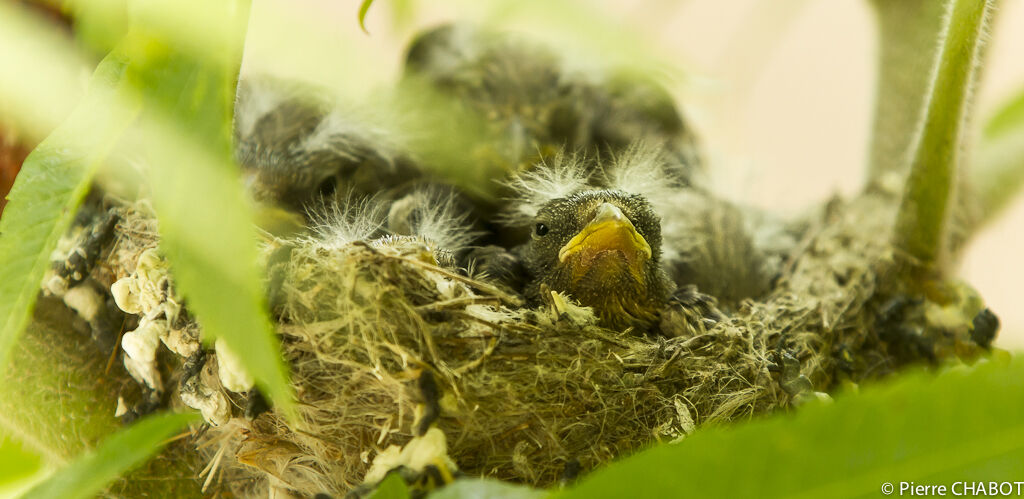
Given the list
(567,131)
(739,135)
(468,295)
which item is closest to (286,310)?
(468,295)

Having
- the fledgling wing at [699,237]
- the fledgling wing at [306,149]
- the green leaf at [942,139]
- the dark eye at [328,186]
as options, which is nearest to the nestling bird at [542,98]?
the fledgling wing at [699,237]

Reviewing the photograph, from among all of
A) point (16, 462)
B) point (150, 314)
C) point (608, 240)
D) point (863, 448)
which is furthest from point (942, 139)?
point (16, 462)

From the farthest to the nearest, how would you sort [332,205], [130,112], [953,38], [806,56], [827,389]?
[806,56]
[332,205]
[827,389]
[953,38]
[130,112]

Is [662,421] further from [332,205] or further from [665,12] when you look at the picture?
[665,12]

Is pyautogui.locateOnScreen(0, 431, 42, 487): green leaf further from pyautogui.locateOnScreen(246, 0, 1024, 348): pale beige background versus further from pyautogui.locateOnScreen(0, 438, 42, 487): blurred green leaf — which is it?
pyautogui.locateOnScreen(246, 0, 1024, 348): pale beige background

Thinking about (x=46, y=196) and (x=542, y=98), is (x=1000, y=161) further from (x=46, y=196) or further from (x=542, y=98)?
(x=46, y=196)
